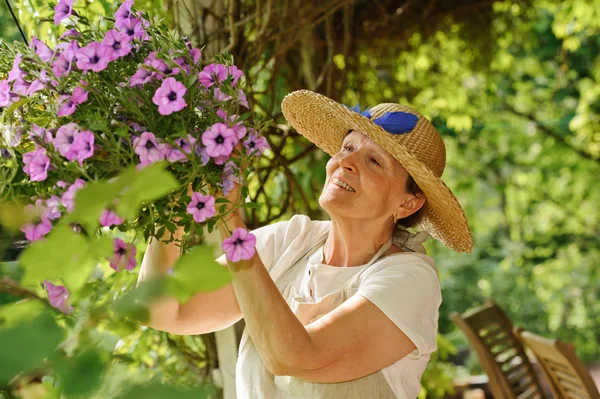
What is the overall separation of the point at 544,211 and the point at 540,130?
34.7 inches

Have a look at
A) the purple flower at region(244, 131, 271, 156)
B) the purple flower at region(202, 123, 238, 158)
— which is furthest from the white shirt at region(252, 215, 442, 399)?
the purple flower at region(202, 123, 238, 158)

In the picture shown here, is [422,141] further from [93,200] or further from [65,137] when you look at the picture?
[93,200]

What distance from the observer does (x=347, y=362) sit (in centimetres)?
131

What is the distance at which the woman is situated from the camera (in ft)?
4.30

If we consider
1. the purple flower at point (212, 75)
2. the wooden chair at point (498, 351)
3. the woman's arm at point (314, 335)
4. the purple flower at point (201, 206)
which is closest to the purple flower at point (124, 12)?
the purple flower at point (212, 75)

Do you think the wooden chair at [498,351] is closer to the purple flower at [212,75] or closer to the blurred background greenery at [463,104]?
the blurred background greenery at [463,104]

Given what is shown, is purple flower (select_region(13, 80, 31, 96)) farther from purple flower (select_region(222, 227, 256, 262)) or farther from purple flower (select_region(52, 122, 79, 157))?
purple flower (select_region(222, 227, 256, 262))

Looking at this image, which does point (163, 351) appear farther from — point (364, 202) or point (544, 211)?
point (544, 211)

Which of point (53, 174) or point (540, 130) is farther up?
point (53, 174)

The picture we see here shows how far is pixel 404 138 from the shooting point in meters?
1.49

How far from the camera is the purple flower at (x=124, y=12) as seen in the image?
0.86 metres

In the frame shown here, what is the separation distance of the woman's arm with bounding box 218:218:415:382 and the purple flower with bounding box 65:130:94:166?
0.34 m

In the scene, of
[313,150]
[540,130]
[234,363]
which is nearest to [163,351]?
[234,363]

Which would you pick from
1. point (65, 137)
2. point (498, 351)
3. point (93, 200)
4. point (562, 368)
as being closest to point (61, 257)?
point (93, 200)
